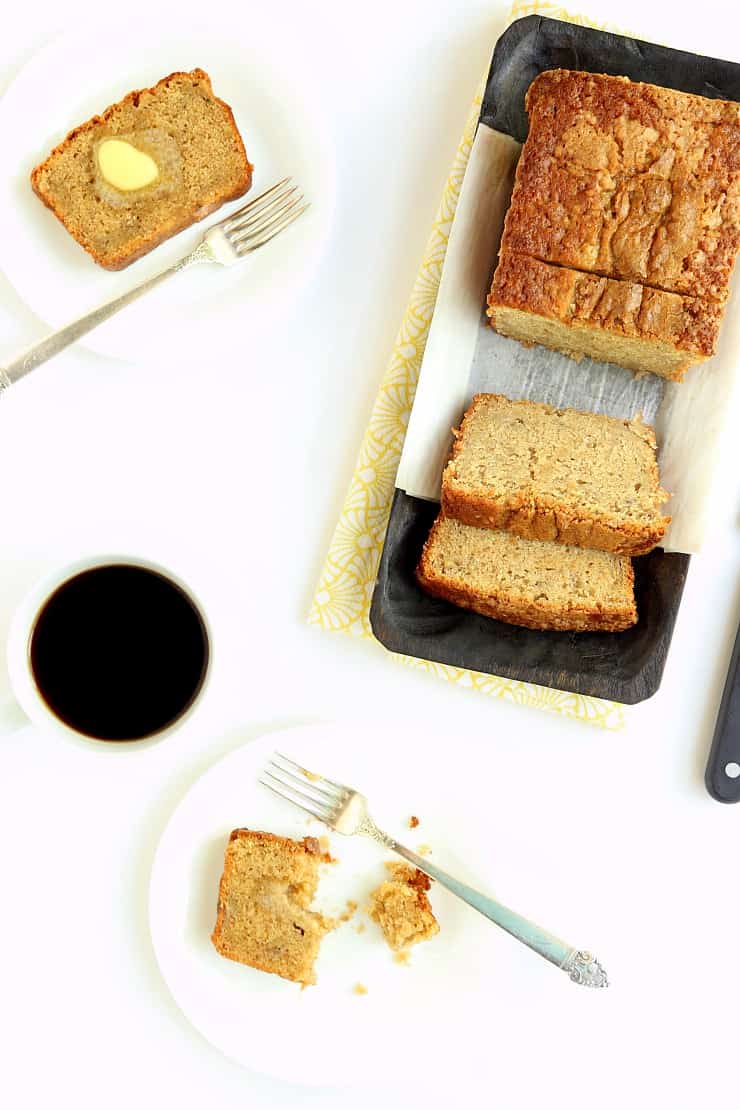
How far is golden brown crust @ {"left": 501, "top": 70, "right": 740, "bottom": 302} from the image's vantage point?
184 centimetres

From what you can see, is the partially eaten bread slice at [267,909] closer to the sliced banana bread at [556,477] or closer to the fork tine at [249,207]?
the sliced banana bread at [556,477]

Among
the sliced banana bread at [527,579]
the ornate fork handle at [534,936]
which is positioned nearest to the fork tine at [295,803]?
the ornate fork handle at [534,936]

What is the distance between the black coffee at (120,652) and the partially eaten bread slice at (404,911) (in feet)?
1.91

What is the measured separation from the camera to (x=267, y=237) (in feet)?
6.68

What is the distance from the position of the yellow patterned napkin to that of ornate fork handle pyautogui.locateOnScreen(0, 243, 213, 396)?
1.74 ft

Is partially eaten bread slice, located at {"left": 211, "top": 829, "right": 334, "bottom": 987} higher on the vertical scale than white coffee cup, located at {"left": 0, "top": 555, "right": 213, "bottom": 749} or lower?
lower

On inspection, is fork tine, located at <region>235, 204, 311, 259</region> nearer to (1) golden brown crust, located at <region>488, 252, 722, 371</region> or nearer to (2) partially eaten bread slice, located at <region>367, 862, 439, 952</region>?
(1) golden brown crust, located at <region>488, 252, 722, 371</region>

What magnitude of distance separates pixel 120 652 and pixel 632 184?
1357 millimetres

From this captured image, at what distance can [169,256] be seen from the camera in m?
2.09

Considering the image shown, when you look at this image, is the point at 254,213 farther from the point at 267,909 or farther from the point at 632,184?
the point at 267,909

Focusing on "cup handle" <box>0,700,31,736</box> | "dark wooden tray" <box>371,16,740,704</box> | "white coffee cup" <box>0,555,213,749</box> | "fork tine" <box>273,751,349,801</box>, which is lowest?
"cup handle" <box>0,700,31,736</box>

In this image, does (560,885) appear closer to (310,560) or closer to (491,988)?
(491,988)

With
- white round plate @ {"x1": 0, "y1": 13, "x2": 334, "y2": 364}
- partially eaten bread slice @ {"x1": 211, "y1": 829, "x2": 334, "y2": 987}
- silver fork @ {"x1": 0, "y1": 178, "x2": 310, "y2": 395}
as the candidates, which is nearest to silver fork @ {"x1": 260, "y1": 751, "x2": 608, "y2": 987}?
partially eaten bread slice @ {"x1": 211, "y1": 829, "x2": 334, "y2": 987}

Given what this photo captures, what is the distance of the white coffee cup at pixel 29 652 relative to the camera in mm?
1878
